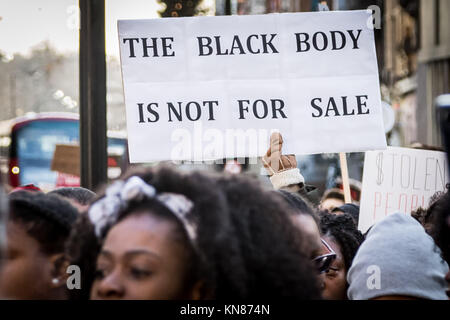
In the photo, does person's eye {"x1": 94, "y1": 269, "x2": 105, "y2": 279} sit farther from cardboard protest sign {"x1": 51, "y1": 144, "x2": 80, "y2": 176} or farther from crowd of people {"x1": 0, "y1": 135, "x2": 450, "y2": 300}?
cardboard protest sign {"x1": 51, "y1": 144, "x2": 80, "y2": 176}

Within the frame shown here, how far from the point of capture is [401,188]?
4.83 m

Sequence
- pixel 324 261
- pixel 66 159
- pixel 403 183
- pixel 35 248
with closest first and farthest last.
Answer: pixel 35 248, pixel 324 261, pixel 403 183, pixel 66 159

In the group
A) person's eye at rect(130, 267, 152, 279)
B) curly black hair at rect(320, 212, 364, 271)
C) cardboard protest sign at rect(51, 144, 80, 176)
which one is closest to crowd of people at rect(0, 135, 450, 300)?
person's eye at rect(130, 267, 152, 279)

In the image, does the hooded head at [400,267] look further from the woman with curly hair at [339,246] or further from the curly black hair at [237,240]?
the curly black hair at [237,240]

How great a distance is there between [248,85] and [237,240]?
2.34m

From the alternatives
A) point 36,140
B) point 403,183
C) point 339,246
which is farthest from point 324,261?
point 36,140

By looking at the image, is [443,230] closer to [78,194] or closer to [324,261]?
[324,261]

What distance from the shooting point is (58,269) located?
2.52m

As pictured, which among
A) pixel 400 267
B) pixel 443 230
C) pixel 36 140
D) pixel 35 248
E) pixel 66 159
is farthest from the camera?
pixel 36 140

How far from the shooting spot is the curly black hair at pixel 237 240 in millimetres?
1983

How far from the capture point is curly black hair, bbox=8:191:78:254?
2490 millimetres

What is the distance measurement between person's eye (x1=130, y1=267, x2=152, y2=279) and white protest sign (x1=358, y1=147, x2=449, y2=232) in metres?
2.90

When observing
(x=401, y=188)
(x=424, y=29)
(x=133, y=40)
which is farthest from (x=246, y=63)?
(x=424, y=29)
